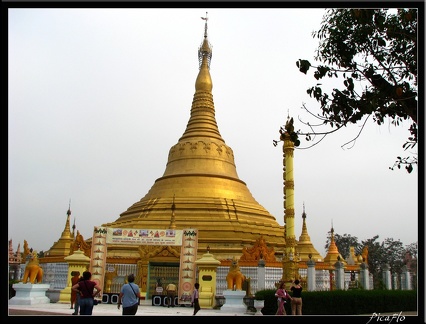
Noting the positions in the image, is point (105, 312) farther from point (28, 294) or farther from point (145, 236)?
point (145, 236)

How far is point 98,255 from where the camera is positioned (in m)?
22.2

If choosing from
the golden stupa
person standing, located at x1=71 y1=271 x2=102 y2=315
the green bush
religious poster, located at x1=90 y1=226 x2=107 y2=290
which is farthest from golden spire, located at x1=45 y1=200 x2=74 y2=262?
person standing, located at x1=71 y1=271 x2=102 y2=315

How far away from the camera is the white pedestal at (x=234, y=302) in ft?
60.2

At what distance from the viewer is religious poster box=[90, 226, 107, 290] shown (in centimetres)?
2197

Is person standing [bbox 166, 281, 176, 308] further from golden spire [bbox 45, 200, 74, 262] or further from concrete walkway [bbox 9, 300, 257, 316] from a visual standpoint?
golden spire [bbox 45, 200, 74, 262]

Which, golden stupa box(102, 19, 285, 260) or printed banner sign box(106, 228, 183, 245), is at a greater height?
golden stupa box(102, 19, 285, 260)

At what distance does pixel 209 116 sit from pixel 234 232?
11.1 meters

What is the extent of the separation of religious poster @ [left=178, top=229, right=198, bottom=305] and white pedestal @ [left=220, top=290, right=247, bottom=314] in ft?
9.16

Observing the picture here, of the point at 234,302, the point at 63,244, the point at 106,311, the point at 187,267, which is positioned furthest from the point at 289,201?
the point at 63,244

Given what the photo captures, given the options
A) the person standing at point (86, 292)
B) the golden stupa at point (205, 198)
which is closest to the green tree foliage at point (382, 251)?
the golden stupa at point (205, 198)
